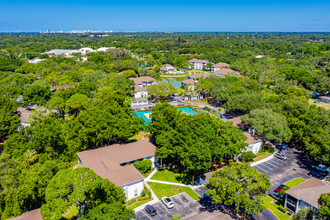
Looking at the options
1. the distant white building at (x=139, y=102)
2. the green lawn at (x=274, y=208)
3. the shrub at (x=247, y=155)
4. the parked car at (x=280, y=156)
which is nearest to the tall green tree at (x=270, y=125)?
the parked car at (x=280, y=156)

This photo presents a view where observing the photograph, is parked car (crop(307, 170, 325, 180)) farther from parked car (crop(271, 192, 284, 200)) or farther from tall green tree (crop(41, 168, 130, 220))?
tall green tree (crop(41, 168, 130, 220))

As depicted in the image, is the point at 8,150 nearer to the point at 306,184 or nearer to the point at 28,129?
the point at 28,129

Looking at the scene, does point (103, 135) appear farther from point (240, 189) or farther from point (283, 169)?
point (283, 169)

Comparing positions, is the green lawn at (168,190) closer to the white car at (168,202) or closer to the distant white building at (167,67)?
the white car at (168,202)

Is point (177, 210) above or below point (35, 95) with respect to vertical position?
below

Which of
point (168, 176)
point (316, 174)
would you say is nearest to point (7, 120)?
point (168, 176)

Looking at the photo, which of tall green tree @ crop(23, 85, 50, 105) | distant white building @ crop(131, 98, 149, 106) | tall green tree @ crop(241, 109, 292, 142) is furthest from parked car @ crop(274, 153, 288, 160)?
tall green tree @ crop(23, 85, 50, 105)
